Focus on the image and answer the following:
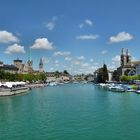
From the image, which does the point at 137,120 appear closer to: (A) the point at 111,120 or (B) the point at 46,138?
(A) the point at 111,120

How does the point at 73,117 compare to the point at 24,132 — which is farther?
the point at 73,117

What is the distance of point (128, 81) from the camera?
17300 cm

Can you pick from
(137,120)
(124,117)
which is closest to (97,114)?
(124,117)

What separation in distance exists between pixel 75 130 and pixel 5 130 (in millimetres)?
8566

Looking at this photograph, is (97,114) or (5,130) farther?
(97,114)

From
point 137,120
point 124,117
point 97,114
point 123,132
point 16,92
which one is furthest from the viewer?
point 16,92

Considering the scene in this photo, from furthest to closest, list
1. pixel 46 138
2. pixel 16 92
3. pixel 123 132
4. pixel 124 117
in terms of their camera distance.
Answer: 1. pixel 16 92
2. pixel 124 117
3. pixel 123 132
4. pixel 46 138

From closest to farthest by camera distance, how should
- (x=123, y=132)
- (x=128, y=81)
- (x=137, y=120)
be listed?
1. (x=123, y=132)
2. (x=137, y=120)
3. (x=128, y=81)

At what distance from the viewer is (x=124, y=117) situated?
50.1m

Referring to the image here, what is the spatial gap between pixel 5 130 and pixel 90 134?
1058 centimetres

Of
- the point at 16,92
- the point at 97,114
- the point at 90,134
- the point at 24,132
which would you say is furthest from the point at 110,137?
the point at 16,92

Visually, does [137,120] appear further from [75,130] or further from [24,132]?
[24,132]

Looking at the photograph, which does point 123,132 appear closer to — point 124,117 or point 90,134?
point 90,134

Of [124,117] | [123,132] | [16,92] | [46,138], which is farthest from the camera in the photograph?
[16,92]
